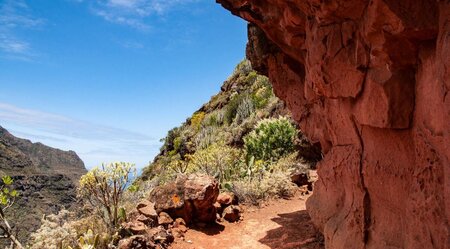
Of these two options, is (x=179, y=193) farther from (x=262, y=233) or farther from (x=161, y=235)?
(x=262, y=233)

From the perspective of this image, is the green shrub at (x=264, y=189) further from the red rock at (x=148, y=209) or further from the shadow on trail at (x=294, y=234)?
the red rock at (x=148, y=209)

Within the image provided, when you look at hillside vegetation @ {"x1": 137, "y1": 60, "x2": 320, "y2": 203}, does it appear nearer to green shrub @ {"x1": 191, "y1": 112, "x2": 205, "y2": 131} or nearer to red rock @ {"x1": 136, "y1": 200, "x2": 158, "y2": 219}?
red rock @ {"x1": 136, "y1": 200, "x2": 158, "y2": 219}

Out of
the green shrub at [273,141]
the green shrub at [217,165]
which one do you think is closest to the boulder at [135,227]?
the green shrub at [217,165]

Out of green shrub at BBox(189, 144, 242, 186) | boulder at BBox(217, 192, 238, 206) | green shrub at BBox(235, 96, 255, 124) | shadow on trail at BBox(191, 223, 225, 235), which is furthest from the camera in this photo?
green shrub at BBox(235, 96, 255, 124)

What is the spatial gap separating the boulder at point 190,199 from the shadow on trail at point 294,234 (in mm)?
1597

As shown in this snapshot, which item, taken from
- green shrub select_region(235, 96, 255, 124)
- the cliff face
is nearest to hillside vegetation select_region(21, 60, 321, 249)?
the cliff face

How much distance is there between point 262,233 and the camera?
8.97 meters

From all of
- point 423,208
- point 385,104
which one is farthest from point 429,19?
point 423,208

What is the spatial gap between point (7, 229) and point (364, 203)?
799 centimetres

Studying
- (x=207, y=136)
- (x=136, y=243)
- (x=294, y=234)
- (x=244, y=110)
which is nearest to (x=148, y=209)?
(x=136, y=243)

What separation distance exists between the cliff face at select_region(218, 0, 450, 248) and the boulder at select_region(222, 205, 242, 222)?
3.55m

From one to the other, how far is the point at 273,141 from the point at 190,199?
6.68m

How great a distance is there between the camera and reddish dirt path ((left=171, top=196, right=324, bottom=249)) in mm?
7910

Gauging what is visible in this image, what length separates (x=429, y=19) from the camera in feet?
11.1
